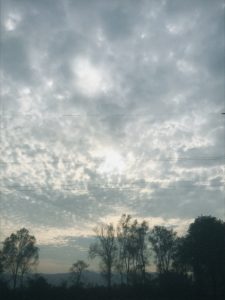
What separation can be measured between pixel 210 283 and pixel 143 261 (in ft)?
55.1

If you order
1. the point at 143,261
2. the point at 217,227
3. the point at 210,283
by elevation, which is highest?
the point at 217,227

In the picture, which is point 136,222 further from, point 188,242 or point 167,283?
point 167,283

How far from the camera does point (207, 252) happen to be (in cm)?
5938

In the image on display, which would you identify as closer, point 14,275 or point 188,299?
point 188,299

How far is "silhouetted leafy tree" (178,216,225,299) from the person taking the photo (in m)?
58.2

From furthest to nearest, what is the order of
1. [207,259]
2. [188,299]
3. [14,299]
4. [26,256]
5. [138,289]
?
[26,256]
[207,259]
[138,289]
[188,299]
[14,299]

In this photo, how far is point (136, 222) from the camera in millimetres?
74000

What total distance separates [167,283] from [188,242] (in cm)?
2103

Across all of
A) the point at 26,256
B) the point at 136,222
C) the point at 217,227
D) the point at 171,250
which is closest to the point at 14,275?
the point at 26,256

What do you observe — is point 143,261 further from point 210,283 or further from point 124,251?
point 210,283

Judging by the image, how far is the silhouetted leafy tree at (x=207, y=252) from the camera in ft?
191

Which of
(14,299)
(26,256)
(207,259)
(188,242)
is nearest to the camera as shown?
(14,299)

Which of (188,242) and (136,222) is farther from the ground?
(136,222)

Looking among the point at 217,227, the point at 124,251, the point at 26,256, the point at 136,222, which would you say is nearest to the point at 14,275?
the point at 26,256
